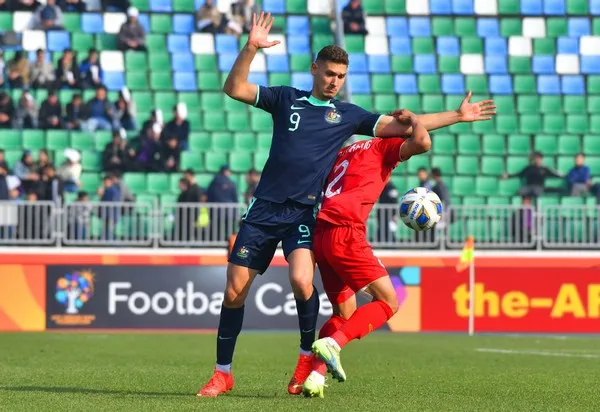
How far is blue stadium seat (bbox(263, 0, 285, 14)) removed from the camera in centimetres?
2675

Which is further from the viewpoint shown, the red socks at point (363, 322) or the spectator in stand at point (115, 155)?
the spectator in stand at point (115, 155)

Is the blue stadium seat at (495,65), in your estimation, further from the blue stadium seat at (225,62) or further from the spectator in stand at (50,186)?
the spectator in stand at (50,186)

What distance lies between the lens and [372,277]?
8516mm

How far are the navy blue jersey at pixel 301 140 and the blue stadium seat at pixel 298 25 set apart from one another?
18.1m

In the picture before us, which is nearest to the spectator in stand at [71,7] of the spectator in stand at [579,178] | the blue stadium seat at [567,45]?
the blue stadium seat at [567,45]

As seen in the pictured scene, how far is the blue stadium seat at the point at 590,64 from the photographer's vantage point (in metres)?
26.8

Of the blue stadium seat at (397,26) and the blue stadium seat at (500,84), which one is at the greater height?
the blue stadium seat at (397,26)

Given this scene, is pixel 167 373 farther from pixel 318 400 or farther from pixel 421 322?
pixel 421 322

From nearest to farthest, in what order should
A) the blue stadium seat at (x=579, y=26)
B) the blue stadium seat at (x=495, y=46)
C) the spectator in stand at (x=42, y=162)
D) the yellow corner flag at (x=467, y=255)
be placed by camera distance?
1. the yellow corner flag at (x=467, y=255)
2. the spectator in stand at (x=42, y=162)
3. the blue stadium seat at (x=495, y=46)
4. the blue stadium seat at (x=579, y=26)

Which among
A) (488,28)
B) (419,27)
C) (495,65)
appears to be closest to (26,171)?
(419,27)

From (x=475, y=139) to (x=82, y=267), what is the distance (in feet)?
27.5

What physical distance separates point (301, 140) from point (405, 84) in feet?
58.2

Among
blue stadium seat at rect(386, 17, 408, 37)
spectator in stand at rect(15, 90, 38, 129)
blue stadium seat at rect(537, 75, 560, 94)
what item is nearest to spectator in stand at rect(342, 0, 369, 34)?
blue stadium seat at rect(386, 17, 408, 37)

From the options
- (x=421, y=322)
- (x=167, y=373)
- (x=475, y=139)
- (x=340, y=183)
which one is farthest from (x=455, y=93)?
(x=340, y=183)
